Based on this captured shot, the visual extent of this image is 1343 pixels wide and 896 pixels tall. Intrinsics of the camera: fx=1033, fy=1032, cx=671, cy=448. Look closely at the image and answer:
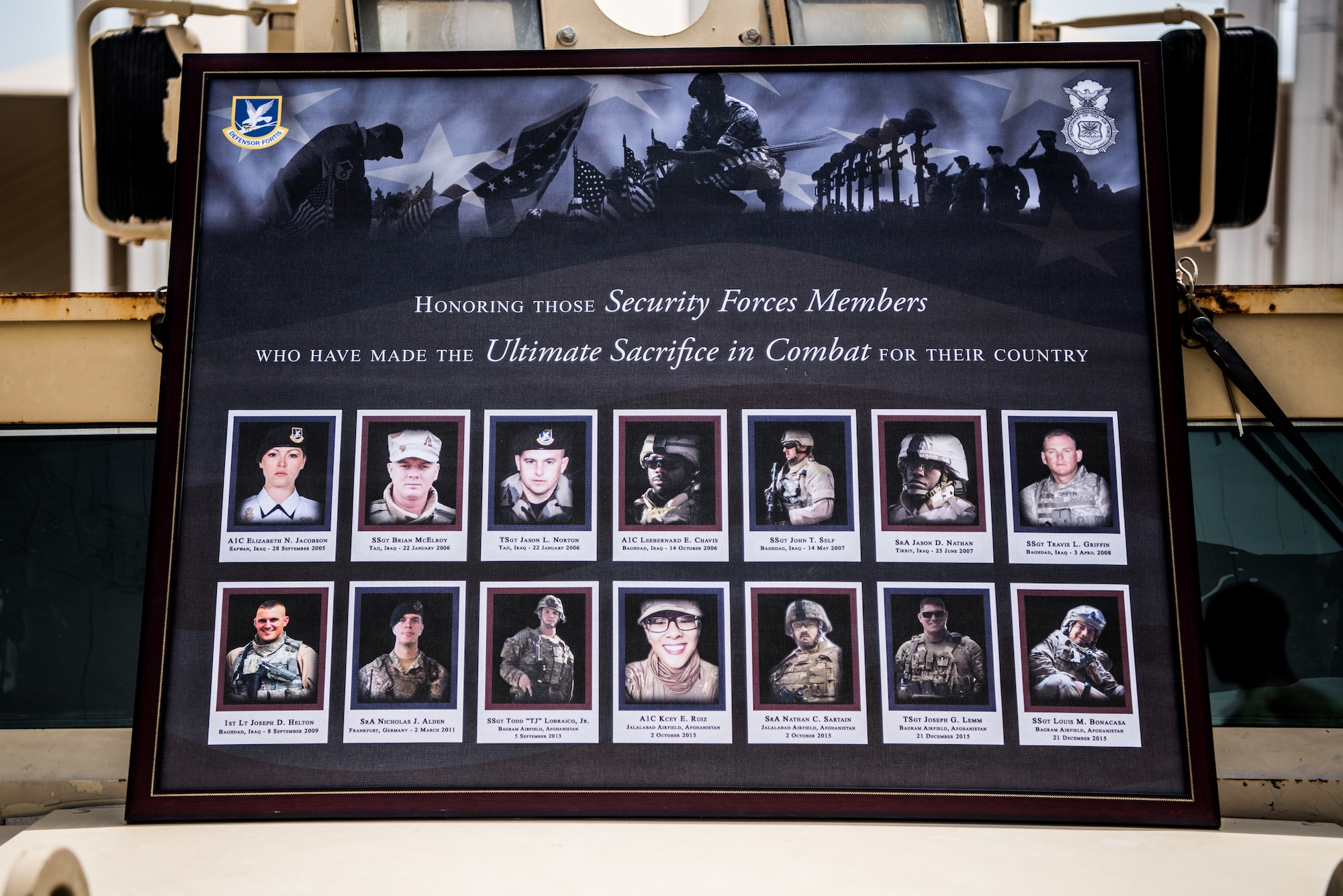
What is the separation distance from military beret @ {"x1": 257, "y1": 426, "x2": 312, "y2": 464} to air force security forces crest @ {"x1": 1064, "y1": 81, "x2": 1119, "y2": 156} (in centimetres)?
147

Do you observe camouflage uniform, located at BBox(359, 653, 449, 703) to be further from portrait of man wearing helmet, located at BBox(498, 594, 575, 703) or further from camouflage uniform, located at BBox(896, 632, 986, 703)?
camouflage uniform, located at BBox(896, 632, 986, 703)

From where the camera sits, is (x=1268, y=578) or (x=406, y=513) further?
(x=1268, y=578)

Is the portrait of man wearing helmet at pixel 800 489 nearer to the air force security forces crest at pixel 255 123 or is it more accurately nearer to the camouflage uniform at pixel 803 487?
the camouflage uniform at pixel 803 487

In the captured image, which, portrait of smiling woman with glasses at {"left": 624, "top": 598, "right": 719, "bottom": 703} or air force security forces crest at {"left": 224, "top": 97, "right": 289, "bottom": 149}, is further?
air force security forces crest at {"left": 224, "top": 97, "right": 289, "bottom": 149}

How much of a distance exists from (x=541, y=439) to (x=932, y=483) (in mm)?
672

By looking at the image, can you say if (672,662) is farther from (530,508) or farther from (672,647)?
(530,508)

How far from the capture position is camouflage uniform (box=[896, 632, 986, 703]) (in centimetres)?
168

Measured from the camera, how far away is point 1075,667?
1.70 m

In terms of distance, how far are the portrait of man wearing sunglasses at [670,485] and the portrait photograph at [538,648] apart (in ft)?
0.55

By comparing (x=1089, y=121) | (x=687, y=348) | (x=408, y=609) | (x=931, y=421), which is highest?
(x=1089, y=121)

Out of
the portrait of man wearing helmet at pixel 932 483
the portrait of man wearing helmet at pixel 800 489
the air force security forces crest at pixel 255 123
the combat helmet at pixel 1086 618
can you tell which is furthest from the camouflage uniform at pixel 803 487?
the air force security forces crest at pixel 255 123
